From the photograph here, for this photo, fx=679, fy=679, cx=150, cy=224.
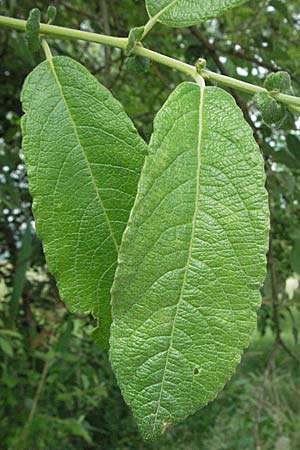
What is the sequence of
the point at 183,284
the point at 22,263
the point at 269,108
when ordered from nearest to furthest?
the point at 183,284, the point at 269,108, the point at 22,263

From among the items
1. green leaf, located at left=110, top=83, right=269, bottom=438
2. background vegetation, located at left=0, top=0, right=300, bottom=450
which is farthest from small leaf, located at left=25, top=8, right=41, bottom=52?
background vegetation, located at left=0, top=0, right=300, bottom=450

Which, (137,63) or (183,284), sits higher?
(137,63)

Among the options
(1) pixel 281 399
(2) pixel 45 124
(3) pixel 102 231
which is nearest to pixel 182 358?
(3) pixel 102 231

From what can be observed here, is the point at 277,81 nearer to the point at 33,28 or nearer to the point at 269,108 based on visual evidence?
the point at 269,108

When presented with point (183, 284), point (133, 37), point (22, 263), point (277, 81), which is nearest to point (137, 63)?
point (133, 37)

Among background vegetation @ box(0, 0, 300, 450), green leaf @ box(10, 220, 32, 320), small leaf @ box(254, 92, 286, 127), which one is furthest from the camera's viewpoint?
green leaf @ box(10, 220, 32, 320)

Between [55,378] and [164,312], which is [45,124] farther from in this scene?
[55,378]

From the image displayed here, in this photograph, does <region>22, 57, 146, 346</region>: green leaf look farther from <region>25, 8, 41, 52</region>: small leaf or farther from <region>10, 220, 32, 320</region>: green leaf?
<region>10, 220, 32, 320</region>: green leaf
